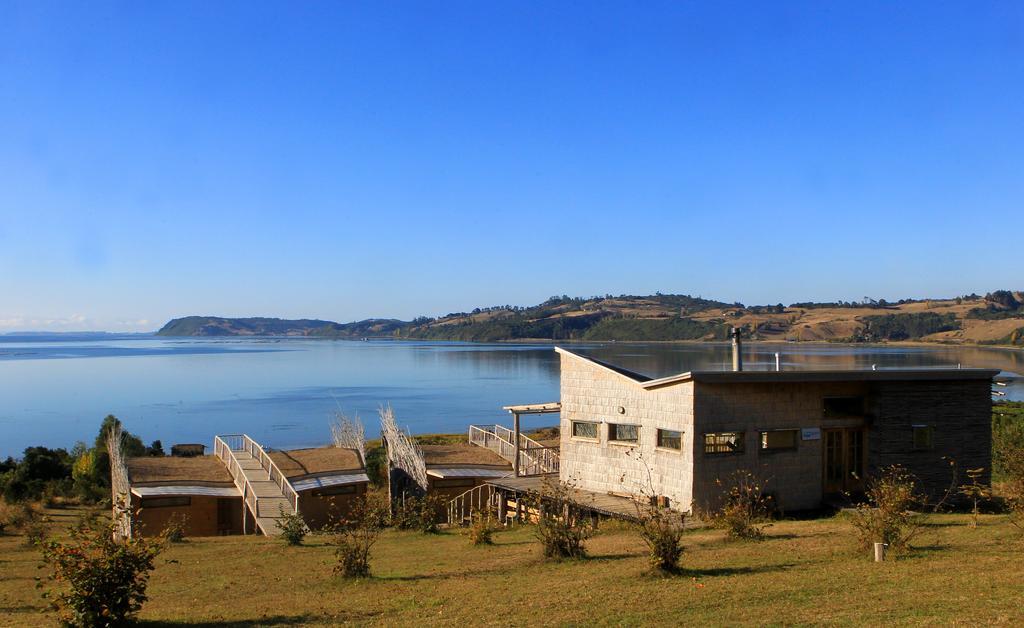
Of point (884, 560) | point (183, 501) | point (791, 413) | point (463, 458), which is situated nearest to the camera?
point (884, 560)

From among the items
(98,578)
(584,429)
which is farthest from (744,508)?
(98,578)

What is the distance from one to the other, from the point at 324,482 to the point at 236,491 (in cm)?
231

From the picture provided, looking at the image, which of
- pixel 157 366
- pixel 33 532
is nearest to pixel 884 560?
pixel 33 532

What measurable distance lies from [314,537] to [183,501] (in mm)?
5539

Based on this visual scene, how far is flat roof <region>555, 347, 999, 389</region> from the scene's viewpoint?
1452cm

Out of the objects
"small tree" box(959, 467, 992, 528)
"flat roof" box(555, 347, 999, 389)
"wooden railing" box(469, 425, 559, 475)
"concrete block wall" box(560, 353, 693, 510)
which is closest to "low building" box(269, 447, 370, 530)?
"wooden railing" box(469, 425, 559, 475)

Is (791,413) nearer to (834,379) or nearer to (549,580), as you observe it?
(834,379)

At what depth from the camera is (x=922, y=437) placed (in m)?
16.0

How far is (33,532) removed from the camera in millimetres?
16422

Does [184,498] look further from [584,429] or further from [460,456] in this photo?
[584,429]

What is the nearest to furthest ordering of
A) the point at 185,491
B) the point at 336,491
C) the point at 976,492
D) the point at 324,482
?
1. the point at 976,492
2. the point at 185,491
3. the point at 324,482
4. the point at 336,491

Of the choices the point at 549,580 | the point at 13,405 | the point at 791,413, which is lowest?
the point at 13,405

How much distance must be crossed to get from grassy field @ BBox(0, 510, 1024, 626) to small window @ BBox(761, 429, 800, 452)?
2131mm

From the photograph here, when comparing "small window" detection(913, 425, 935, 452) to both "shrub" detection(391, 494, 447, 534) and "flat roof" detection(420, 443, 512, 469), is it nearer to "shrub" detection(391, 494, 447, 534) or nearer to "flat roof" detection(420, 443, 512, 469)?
"shrub" detection(391, 494, 447, 534)
